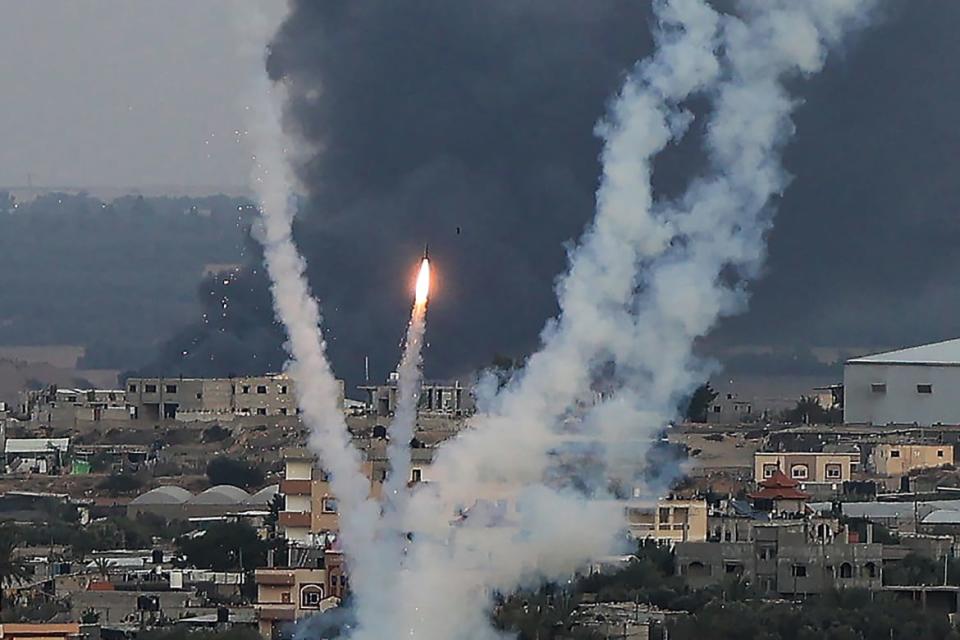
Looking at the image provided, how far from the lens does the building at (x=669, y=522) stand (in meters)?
75.4

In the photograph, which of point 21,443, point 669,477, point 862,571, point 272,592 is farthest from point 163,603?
point 21,443

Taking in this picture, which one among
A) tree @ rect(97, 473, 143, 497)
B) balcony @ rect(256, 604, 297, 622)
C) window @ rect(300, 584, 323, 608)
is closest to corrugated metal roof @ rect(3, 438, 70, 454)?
tree @ rect(97, 473, 143, 497)

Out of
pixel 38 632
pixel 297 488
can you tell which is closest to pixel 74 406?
pixel 297 488

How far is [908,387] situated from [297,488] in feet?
112

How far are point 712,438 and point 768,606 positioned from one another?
4261 cm

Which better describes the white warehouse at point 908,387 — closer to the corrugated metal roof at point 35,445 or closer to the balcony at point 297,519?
the corrugated metal roof at point 35,445

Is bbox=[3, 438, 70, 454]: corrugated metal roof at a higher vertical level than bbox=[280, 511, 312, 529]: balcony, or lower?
higher

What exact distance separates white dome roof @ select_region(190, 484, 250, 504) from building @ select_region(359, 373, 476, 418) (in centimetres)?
366

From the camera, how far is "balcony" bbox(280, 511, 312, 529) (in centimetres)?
7581

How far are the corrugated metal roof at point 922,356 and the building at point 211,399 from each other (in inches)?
626

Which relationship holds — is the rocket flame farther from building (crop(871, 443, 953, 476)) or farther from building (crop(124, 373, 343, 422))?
building (crop(124, 373, 343, 422))

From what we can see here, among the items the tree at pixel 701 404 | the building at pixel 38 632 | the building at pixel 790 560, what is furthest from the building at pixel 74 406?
the building at pixel 38 632

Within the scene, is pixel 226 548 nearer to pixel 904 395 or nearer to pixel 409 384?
pixel 409 384

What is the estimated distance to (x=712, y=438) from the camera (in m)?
106
